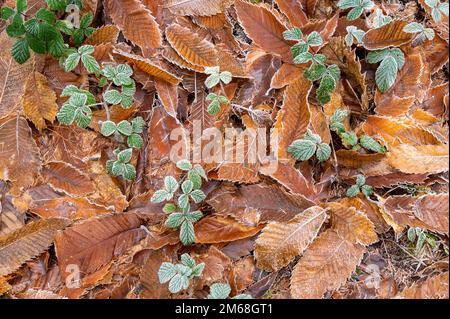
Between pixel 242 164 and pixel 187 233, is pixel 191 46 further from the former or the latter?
pixel 187 233

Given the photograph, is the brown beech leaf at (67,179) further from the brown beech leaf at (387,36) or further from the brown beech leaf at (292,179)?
the brown beech leaf at (387,36)

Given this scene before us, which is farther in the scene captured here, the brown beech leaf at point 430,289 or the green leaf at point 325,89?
the green leaf at point 325,89

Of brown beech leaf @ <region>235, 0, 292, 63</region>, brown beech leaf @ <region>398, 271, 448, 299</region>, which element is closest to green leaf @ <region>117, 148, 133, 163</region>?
brown beech leaf @ <region>235, 0, 292, 63</region>

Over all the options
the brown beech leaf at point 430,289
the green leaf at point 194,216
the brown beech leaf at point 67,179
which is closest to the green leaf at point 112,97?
the brown beech leaf at point 67,179

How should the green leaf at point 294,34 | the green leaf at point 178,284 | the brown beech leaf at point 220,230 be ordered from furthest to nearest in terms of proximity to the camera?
the green leaf at point 294,34 → the brown beech leaf at point 220,230 → the green leaf at point 178,284

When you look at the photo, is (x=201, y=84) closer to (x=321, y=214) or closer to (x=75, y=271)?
(x=321, y=214)

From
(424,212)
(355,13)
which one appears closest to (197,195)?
(424,212)
